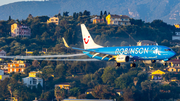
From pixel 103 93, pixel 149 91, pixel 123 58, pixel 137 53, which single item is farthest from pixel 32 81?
pixel 137 53

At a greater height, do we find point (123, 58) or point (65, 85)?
point (123, 58)

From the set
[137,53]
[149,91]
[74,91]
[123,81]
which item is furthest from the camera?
[123,81]

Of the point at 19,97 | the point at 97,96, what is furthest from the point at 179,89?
the point at 19,97

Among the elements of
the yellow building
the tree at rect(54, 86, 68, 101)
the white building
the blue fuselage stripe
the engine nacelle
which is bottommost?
the tree at rect(54, 86, 68, 101)

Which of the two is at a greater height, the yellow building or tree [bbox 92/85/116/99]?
the yellow building

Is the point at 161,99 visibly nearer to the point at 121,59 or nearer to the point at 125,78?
the point at 125,78

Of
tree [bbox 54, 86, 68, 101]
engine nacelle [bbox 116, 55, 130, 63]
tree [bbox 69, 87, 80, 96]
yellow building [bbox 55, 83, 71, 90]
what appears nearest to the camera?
engine nacelle [bbox 116, 55, 130, 63]

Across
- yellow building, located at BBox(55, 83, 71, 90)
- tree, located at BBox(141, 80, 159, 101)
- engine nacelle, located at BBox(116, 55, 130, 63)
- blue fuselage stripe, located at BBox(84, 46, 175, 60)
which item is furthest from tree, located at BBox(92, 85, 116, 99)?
engine nacelle, located at BBox(116, 55, 130, 63)

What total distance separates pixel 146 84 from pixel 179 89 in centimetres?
1494

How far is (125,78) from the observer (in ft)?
649

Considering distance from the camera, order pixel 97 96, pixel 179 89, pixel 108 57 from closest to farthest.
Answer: pixel 108 57, pixel 97 96, pixel 179 89

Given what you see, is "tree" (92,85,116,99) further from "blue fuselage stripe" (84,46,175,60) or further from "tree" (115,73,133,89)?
"blue fuselage stripe" (84,46,175,60)

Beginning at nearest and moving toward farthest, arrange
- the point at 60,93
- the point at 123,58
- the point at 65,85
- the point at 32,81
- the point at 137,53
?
the point at 123,58 < the point at 137,53 < the point at 60,93 < the point at 65,85 < the point at 32,81

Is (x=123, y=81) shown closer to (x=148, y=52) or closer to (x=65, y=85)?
(x=65, y=85)
